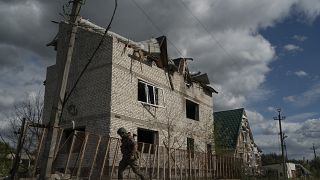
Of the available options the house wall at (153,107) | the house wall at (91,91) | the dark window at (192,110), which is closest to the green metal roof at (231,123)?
the dark window at (192,110)

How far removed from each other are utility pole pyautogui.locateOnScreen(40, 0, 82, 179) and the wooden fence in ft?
4.87

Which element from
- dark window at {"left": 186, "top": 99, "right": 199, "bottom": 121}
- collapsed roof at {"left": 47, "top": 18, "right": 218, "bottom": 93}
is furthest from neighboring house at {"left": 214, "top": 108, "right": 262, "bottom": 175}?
collapsed roof at {"left": 47, "top": 18, "right": 218, "bottom": 93}

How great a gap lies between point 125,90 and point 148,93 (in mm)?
2045

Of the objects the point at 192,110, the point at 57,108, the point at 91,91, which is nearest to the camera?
the point at 57,108

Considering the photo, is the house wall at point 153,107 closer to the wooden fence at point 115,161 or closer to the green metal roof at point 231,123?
the wooden fence at point 115,161

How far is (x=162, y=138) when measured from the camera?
64.0 ft

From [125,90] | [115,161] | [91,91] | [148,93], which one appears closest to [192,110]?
[148,93]

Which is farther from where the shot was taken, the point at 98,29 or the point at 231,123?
the point at 231,123

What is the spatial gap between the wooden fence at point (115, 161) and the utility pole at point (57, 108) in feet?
4.87

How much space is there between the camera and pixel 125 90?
17.5m

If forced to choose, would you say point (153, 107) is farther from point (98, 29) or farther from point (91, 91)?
point (98, 29)

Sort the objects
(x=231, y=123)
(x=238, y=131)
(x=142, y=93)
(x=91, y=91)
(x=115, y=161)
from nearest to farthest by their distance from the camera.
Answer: (x=115, y=161) → (x=91, y=91) → (x=142, y=93) → (x=238, y=131) → (x=231, y=123)

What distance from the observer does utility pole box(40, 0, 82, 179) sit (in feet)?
30.4

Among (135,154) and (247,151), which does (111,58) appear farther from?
(247,151)
